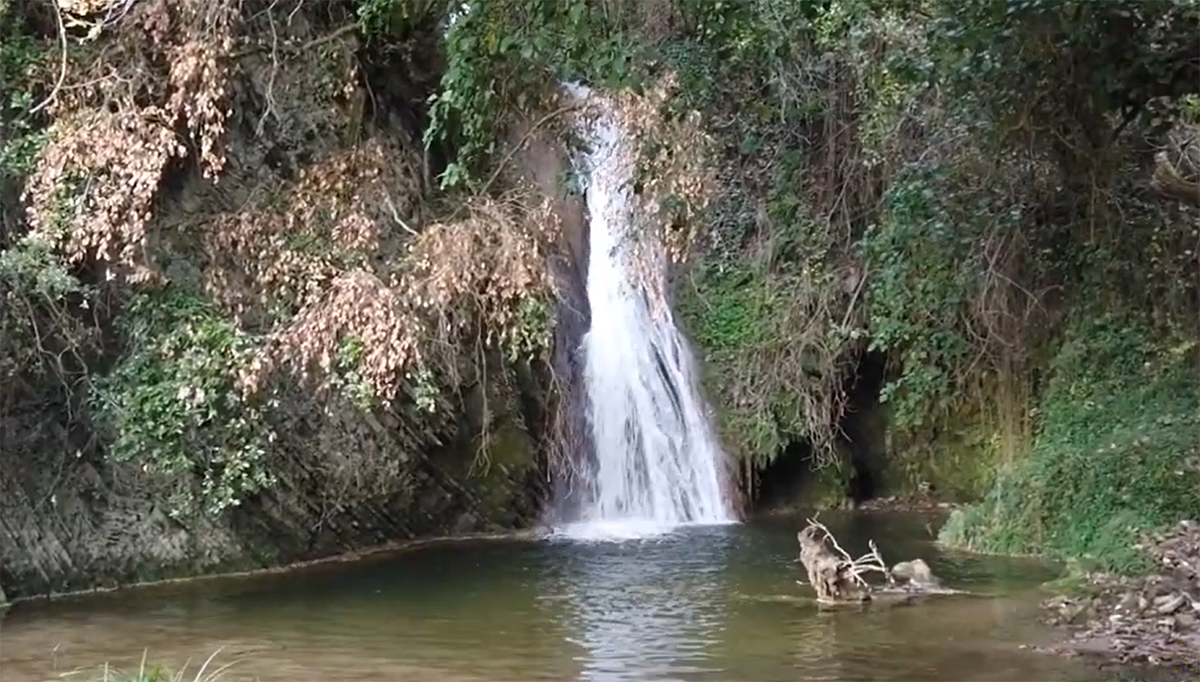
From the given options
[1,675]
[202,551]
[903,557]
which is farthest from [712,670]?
[202,551]

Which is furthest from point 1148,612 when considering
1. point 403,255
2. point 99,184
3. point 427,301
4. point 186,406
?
point 99,184

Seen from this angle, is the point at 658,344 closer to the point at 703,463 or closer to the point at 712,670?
the point at 703,463

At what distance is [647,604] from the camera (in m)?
11.0

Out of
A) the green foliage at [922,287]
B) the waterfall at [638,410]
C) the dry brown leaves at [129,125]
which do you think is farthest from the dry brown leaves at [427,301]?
the waterfall at [638,410]

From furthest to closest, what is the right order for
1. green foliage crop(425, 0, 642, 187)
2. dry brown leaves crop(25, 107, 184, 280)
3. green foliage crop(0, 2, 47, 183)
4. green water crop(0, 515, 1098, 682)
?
1. green foliage crop(0, 2, 47, 183)
2. dry brown leaves crop(25, 107, 184, 280)
3. green water crop(0, 515, 1098, 682)
4. green foliage crop(425, 0, 642, 187)

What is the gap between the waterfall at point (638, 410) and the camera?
17.7 meters

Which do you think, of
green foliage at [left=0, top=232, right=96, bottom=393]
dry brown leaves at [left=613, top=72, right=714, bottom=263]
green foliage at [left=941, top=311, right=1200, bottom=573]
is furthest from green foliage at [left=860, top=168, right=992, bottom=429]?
green foliage at [left=0, top=232, right=96, bottom=393]

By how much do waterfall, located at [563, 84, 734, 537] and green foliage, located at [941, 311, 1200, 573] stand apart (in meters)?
4.13

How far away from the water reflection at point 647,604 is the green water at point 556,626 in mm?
24

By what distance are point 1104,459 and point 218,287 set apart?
827 cm

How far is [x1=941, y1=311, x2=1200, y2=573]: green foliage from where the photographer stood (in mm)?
11906

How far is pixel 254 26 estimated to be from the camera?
13.8 metres

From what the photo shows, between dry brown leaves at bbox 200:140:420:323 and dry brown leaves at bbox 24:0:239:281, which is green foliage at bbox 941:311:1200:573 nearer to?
dry brown leaves at bbox 200:140:420:323

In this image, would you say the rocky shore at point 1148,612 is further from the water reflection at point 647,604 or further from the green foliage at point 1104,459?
the water reflection at point 647,604
